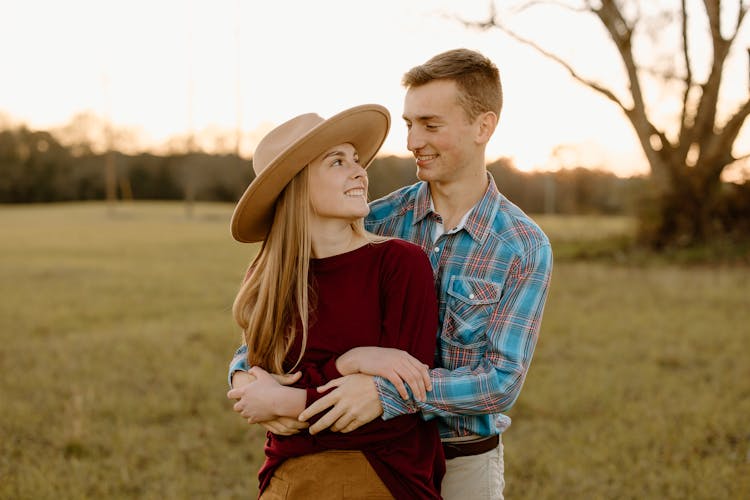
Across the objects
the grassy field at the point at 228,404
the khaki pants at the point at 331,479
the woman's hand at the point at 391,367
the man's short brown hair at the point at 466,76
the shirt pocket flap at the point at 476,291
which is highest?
the man's short brown hair at the point at 466,76

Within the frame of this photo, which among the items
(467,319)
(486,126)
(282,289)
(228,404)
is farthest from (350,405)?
(228,404)

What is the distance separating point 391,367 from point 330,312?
0.85ft

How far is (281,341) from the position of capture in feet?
7.50

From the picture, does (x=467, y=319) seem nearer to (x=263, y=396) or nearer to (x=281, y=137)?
(x=263, y=396)

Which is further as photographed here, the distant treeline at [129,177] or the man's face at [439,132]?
the distant treeline at [129,177]

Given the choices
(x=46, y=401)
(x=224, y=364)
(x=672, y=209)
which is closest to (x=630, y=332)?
(x=224, y=364)

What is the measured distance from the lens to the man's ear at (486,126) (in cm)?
266

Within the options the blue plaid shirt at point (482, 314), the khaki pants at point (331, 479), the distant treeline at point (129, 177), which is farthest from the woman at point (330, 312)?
the distant treeline at point (129, 177)

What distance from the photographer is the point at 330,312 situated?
2.23 m

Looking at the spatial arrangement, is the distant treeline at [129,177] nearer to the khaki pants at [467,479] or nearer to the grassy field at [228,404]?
the grassy field at [228,404]

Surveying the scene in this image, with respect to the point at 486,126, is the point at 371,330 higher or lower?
lower

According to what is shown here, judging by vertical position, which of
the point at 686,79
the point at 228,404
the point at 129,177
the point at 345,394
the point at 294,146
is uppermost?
the point at 686,79

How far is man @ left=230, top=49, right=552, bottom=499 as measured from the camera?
2244 millimetres

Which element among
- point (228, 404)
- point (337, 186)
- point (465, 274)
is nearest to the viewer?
point (337, 186)
